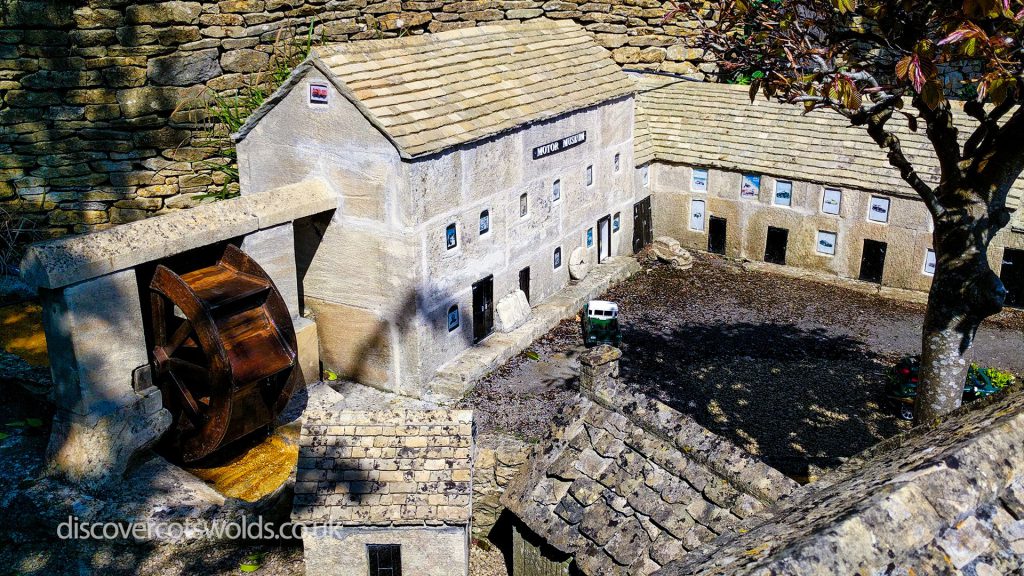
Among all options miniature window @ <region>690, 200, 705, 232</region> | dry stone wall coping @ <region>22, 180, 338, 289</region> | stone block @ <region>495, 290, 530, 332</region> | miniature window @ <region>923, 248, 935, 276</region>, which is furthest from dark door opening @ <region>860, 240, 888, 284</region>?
dry stone wall coping @ <region>22, 180, 338, 289</region>

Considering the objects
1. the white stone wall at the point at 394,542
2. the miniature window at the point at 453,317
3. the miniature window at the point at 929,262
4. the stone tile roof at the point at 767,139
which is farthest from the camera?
the stone tile roof at the point at 767,139

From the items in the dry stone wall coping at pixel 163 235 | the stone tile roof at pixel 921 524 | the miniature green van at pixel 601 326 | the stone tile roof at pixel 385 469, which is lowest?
the miniature green van at pixel 601 326

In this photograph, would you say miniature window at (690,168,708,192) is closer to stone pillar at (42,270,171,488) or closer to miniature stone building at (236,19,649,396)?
miniature stone building at (236,19,649,396)

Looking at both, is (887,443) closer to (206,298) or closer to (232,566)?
(232,566)

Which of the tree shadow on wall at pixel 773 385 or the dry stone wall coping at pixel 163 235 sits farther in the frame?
the tree shadow on wall at pixel 773 385

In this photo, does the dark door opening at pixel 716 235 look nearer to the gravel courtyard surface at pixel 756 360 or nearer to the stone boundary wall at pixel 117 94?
the gravel courtyard surface at pixel 756 360

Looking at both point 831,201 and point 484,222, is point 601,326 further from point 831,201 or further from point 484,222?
point 831,201

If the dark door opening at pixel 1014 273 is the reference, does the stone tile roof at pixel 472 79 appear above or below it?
above

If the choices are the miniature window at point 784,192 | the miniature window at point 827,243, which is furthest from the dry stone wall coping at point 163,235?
the miniature window at point 827,243
